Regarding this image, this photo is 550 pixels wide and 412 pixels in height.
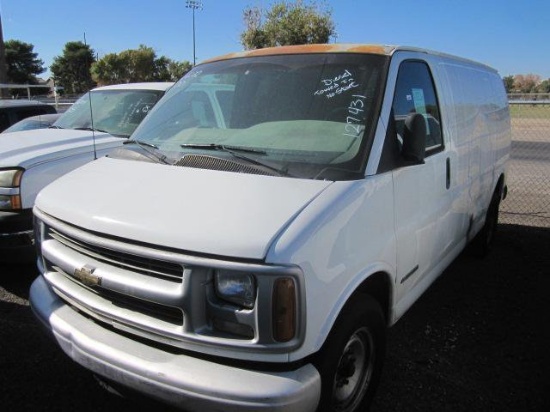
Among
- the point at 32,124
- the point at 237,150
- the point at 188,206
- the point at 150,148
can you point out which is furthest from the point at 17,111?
the point at 188,206

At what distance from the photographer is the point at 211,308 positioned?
2045 mm

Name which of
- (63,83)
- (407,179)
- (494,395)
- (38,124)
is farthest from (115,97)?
(63,83)

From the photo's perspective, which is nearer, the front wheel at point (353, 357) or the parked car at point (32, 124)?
the front wheel at point (353, 357)

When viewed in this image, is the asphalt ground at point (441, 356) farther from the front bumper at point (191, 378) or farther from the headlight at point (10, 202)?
the headlight at point (10, 202)

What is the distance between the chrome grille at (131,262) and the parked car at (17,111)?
730 cm

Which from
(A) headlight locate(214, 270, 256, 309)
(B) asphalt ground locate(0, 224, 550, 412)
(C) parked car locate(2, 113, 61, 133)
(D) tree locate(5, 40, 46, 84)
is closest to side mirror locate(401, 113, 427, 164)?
(A) headlight locate(214, 270, 256, 309)

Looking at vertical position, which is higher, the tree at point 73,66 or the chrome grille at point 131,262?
the tree at point 73,66

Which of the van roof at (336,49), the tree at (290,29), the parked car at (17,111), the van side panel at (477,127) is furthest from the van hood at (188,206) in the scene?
the tree at (290,29)

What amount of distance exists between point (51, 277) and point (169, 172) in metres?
0.89

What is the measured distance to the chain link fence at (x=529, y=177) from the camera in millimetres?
7656

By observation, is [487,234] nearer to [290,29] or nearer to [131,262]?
[131,262]

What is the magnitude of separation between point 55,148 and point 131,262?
9.77 feet

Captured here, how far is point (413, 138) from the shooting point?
110 inches

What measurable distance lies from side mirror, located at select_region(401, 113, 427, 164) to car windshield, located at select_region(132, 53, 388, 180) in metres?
0.21
